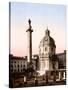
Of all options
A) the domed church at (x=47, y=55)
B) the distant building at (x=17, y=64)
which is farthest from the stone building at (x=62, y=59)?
the distant building at (x=17, y=64)

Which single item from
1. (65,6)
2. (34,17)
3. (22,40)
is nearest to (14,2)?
(34,17)

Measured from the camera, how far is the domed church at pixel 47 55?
2.24 metres

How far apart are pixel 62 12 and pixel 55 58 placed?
0.48 metres

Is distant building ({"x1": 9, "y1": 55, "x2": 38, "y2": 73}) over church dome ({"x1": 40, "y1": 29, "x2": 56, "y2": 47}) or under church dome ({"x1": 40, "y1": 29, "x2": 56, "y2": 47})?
under

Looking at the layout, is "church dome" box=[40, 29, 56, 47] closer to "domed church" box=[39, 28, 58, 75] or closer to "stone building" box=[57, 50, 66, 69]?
"domed church" box=[39, 28, 58, 75]

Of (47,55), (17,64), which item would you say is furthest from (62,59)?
(17,64)

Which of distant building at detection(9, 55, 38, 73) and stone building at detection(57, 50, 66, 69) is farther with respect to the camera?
stone building at detection(57, 50, 66, 69)

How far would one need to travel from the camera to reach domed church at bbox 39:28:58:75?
7.35 ft

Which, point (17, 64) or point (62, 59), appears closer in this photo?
point (17, 64)

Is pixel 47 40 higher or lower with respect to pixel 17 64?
higher

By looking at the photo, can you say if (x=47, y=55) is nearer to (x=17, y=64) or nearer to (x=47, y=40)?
(x=47, y=40)

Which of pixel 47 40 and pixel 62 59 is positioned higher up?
pixel 47 40

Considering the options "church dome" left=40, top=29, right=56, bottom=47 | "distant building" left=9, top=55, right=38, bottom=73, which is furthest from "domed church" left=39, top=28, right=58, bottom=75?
"distant building" left=9, top=55, right=38, bottom=73

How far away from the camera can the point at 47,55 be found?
7.43 ft
